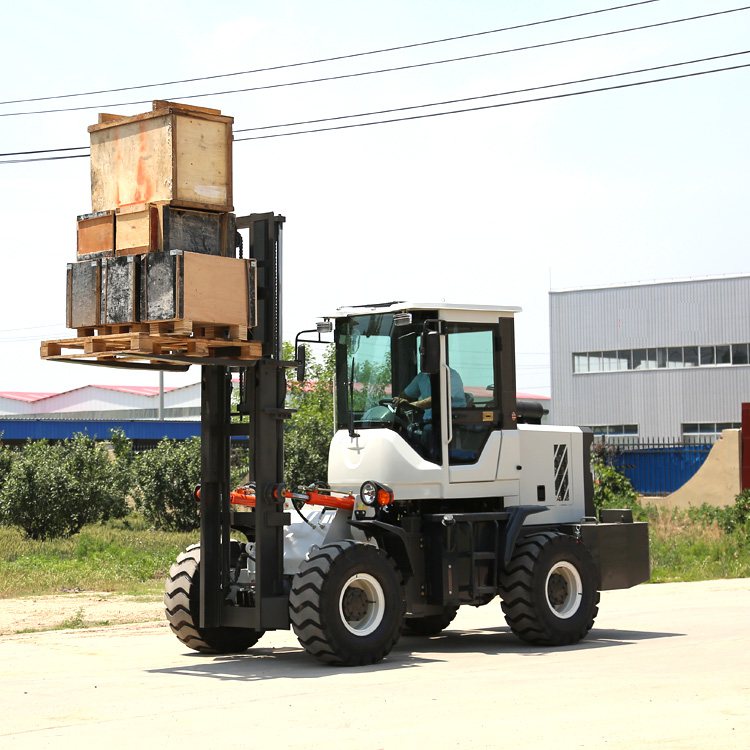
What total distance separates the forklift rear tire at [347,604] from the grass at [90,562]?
7.84 metres

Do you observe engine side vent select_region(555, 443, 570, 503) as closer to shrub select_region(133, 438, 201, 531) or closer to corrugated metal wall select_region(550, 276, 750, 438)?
shrub select_region(133, 438, 201, 531)

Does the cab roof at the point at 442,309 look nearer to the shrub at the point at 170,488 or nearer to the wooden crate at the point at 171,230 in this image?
the wooden crate at the point at 171,230

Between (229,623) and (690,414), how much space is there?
47737 mm

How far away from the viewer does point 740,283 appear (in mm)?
54562

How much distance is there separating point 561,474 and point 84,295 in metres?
5.65

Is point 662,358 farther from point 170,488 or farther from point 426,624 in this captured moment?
point 426,624

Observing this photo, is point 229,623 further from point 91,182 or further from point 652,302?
point 652,302

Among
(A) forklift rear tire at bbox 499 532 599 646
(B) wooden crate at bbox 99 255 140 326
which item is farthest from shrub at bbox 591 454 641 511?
(B) wooden crate at bbox 99 255 140 326

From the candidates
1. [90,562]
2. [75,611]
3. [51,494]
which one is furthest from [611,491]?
[75,611]

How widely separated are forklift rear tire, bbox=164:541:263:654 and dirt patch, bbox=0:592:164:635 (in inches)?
132

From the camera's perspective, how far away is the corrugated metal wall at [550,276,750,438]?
55.2 metres

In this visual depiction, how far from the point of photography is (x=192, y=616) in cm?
1148

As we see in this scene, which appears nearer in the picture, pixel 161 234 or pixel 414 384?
pixel 161 234

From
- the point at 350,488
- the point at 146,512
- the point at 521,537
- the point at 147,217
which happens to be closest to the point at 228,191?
the point at 147,217
